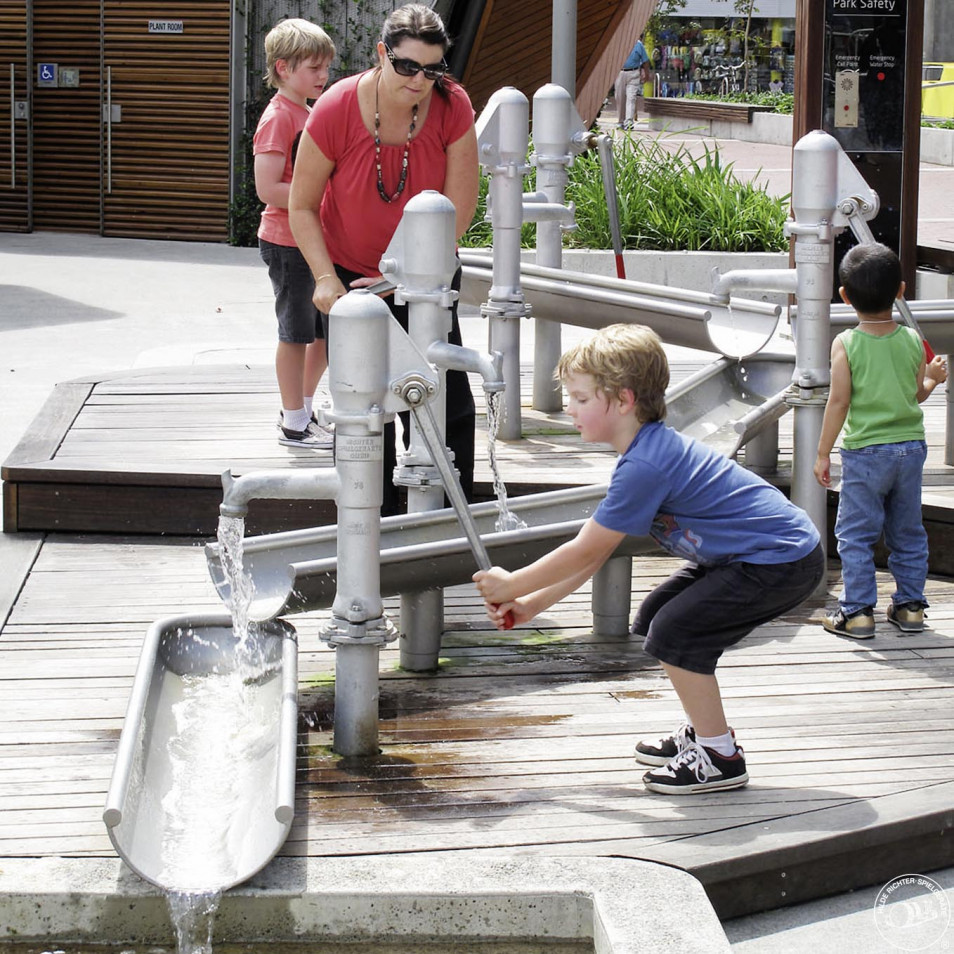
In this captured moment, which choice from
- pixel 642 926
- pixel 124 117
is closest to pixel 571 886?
pixel 642 926

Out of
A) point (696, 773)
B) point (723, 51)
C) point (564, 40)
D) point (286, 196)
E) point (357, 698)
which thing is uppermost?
point (723, 51)

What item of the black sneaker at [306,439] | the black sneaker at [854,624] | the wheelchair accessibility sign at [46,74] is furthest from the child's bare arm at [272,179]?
the wheelchair accessibility sign at [46,74]

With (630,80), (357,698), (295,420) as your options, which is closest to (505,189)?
(295,420)

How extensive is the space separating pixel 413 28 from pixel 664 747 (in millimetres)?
2085

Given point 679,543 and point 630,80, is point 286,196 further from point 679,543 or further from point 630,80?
point 630,80

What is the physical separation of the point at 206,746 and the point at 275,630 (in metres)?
0.37

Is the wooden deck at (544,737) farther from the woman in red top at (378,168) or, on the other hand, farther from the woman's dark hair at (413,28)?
the woman's dark hair at (413,28)

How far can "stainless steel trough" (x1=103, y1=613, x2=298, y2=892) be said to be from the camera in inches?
126

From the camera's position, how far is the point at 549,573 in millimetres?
3420

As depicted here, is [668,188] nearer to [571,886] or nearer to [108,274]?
[108,274]

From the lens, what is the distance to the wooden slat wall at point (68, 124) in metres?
15.2

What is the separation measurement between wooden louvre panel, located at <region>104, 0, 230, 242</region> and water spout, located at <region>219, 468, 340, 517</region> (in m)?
12.1

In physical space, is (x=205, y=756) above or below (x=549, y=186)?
below

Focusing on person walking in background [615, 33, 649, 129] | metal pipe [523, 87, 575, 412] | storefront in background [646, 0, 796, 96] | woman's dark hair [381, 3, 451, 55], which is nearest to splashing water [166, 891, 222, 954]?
woman's dark hair [381, 3, 451, 55]
